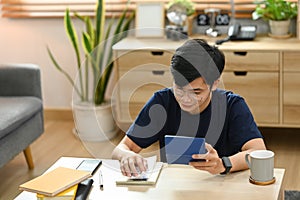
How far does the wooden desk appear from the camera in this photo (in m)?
1.99

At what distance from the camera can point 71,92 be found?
4.57m

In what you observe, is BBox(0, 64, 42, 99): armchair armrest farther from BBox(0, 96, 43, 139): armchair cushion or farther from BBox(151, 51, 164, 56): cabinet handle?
BBox(151, 51, 164, 56): cabinet handle

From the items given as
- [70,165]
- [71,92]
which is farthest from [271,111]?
[70,165]

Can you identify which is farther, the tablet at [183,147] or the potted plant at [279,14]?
the potted plant at [279,14]

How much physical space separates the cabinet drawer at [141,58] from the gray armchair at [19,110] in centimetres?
56

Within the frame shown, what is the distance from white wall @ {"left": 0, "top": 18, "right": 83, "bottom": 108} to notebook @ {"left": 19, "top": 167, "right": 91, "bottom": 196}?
2.44 m

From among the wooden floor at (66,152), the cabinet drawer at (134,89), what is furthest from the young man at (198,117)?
the cabinet drawer at (134,89)

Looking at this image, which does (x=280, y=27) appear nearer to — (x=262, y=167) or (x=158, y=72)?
(x=158, y=72)

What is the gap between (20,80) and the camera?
371 centimetres

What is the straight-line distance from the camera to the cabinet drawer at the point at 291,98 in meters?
3.75

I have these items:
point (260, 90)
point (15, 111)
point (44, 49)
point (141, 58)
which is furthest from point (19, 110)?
point (260, 90)

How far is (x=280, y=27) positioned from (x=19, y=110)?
1.68 meters

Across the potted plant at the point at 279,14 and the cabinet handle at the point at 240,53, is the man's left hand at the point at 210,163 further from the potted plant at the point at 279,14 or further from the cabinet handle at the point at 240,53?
the potted plant at the point at 279,14

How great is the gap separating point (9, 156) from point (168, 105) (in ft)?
4.23
